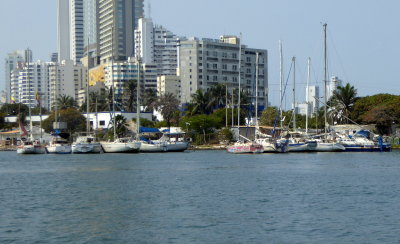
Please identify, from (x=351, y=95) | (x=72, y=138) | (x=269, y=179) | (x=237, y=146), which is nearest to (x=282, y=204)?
(x=269, y=179)

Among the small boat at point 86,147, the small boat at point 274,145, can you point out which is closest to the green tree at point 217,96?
the small boat at point 86,147

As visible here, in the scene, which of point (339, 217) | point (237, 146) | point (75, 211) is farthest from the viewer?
point (237, 146)

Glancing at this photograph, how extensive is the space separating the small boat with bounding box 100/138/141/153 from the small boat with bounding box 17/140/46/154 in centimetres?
1143

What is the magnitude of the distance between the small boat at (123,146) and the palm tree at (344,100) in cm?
3976

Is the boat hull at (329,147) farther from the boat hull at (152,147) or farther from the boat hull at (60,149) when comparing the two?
the boat hull at (60,149)

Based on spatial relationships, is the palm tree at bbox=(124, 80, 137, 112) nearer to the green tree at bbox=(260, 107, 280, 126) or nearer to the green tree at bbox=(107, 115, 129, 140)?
the green tree at bbox=(107, 115, 129, 140)

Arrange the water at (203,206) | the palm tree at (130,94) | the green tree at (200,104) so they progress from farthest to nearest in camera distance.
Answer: the palm tree at (130,94)
the green tree at (200,104)
the water at (203,206)

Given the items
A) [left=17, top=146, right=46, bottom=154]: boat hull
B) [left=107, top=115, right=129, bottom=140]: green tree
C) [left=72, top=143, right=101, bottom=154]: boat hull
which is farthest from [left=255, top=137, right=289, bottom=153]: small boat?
[left=17, top=146, right=46, bottom=154]: boat hull

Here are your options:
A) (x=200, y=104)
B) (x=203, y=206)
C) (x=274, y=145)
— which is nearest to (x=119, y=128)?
(x=200, y=104)

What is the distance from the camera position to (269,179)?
55812 mm

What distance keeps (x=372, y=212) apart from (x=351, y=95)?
93.2m

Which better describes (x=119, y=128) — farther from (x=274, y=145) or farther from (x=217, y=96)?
(x=274, y=145)

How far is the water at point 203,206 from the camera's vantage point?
29906 mm

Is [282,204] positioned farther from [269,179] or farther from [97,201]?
[269,179]
